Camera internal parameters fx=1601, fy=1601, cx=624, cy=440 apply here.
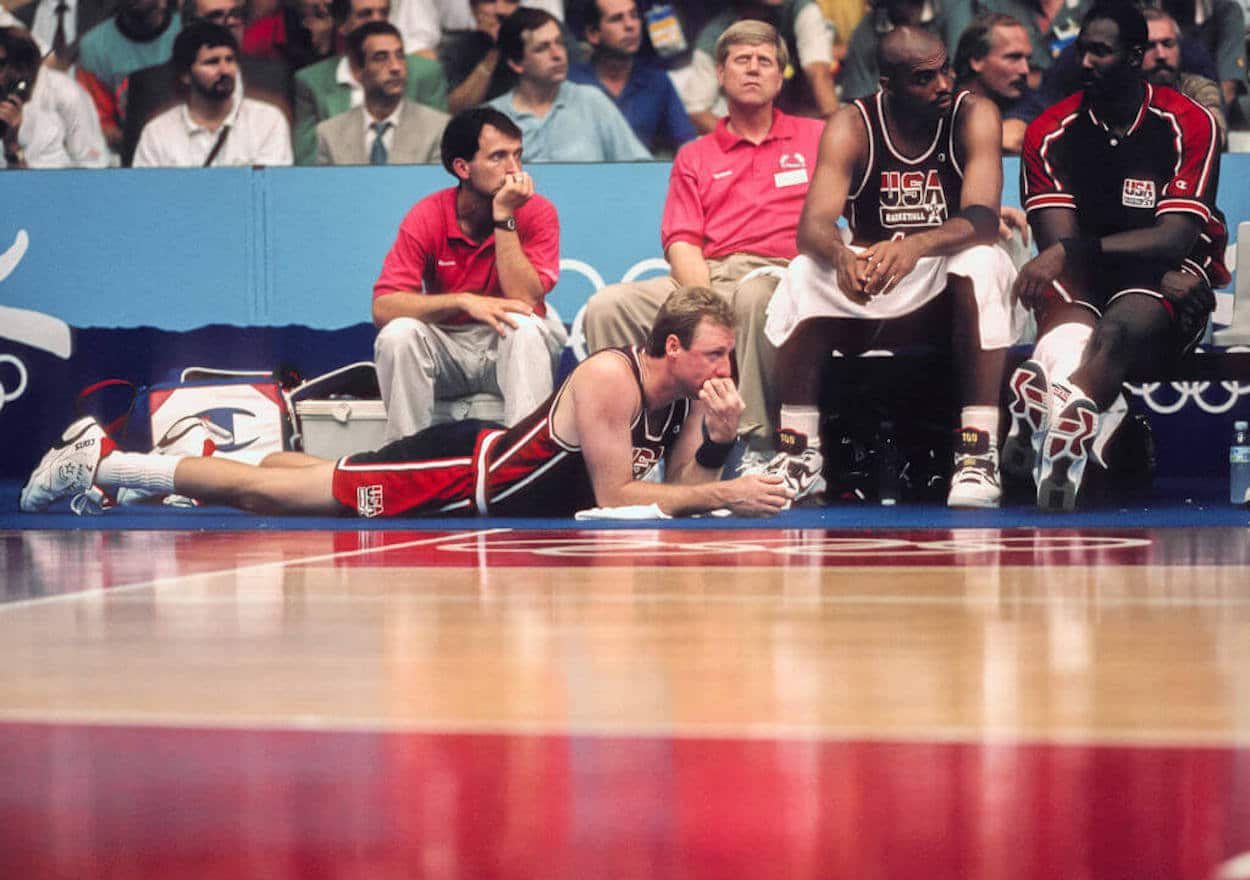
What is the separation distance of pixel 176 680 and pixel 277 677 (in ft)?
0.35

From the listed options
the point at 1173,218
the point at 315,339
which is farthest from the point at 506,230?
the point at 1173,218

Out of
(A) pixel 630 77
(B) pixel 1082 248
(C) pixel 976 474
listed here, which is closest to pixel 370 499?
(C) pixel 976 474

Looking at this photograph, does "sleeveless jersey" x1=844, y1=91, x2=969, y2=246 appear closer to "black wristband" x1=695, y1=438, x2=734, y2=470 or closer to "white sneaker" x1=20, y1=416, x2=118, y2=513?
"black wristband" x1=695, y1=438, x2=734, y2=470

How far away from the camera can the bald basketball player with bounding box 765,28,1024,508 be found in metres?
4.71

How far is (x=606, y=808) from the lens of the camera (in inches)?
41.8

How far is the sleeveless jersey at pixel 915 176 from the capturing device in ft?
16.2

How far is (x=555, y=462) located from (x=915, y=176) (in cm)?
148

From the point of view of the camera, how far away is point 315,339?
680 centimetres

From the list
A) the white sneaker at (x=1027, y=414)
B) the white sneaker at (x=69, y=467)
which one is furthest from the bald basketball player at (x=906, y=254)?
the white sneaker at (x=69, y=467)

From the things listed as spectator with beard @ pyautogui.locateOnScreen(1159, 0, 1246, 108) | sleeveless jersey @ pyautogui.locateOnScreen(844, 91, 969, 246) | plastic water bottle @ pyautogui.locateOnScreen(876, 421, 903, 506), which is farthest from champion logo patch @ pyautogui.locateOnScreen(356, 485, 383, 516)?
spectator with beard @ pyautogui.locateOnScreen(1159, 0, 1246, 108)

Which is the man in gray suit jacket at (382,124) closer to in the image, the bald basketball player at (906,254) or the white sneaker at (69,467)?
the white sneaker at (69,467)

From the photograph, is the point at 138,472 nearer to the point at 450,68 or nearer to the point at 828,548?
the point at 828,548

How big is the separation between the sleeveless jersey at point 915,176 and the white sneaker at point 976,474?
2.27 ft

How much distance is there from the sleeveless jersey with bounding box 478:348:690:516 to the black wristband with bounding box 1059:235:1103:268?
1316 mm
